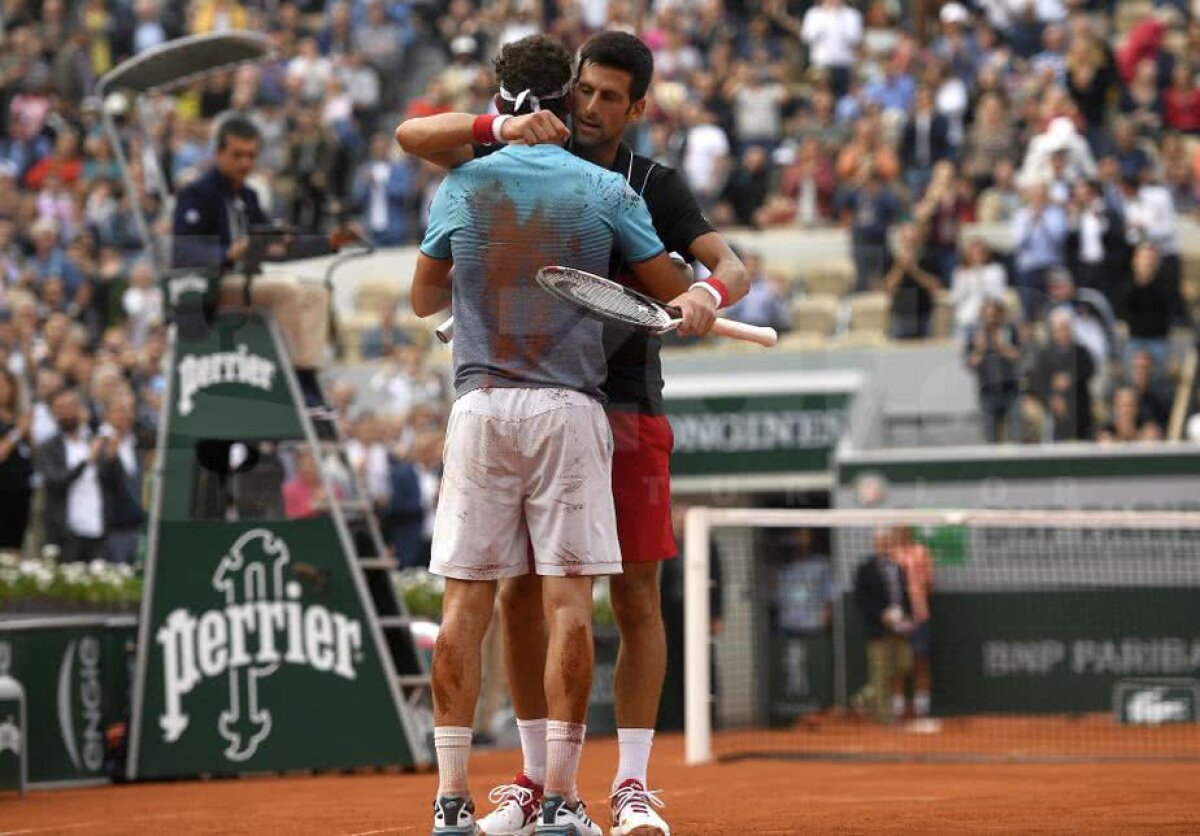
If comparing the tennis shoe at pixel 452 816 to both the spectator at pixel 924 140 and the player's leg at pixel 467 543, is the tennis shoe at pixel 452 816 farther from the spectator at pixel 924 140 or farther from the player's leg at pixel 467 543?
the spectator at pixel 924 140

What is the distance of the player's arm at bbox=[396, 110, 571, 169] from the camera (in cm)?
709

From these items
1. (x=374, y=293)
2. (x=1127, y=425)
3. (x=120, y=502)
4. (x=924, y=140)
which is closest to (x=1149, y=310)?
(x=1127, y=425)

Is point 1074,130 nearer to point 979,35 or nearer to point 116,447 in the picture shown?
point 979,35

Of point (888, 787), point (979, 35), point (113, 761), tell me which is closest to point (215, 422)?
point (113, 761)

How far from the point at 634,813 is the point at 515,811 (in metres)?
0.39

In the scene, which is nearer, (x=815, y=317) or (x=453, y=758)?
(x=453, y=758)

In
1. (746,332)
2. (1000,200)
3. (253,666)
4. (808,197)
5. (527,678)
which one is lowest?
(253,666)

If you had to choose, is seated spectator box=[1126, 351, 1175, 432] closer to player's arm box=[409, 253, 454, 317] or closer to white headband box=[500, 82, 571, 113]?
player's arm box=[409, 253, 454, 317]

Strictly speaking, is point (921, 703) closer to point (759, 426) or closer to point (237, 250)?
point (759, 426)

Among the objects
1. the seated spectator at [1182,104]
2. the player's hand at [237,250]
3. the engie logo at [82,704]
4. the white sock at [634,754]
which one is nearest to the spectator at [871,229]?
the seated spectator at [1182,104]

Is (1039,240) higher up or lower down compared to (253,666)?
higher up

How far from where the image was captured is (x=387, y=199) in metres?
24.0

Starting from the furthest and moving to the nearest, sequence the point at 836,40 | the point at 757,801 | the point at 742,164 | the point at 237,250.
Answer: the point at 836,40 < the point at 742,164 < the point at 237,250 < the point at 757,801

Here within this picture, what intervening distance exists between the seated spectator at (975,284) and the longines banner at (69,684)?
9062mm
